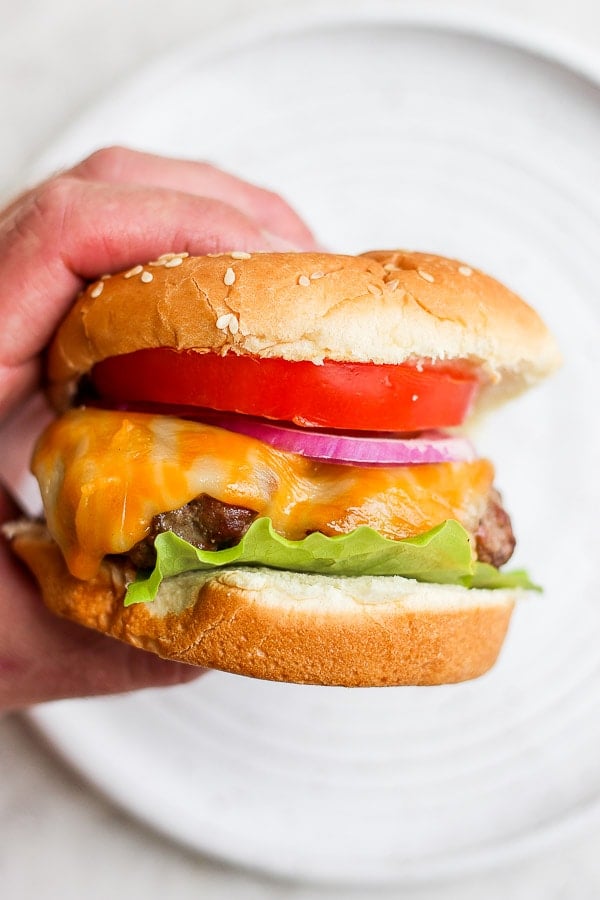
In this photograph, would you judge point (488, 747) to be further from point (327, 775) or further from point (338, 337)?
point (338, 337)

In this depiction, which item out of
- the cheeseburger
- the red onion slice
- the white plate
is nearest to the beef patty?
the cheeseburger

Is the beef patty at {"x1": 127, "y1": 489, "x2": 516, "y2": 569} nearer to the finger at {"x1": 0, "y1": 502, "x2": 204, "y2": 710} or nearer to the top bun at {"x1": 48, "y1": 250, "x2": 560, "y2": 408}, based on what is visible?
the top bun at {"x1": 48, "y1": 250, "x2": 560, "y2": 408}

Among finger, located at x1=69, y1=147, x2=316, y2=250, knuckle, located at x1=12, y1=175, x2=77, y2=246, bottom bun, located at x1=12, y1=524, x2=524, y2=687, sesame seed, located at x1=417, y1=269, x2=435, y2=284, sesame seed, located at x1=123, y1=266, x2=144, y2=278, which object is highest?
sesame seed, located at x1=417, y1=269, x2=435, y2=284

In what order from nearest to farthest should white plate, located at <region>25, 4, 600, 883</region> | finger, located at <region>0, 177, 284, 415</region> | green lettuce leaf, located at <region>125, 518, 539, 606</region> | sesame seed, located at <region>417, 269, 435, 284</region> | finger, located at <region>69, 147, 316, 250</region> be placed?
green lettuce leaf, located at <region>125, 518, 539, 606</region>
sesame seed, located at <region>417, 269, 435, 284</region>
finger, located at <region>0, 177, 284, 415</region>
finger, located at <region>69, 147, 316, 250</region>
white plate, located at <region>25, 4, 600, 883</region>

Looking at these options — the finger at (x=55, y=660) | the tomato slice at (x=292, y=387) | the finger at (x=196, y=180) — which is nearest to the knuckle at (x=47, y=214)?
the finger at (x=196, y=180)

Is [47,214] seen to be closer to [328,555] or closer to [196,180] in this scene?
[196,180]

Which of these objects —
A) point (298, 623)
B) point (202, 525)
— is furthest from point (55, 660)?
point (298, 623)

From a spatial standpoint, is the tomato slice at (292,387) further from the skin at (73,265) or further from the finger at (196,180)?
the finger at (196,180)

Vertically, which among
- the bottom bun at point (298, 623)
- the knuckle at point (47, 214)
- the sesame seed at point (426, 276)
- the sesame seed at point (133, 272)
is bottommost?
the bottom bun at point (298, 623)
